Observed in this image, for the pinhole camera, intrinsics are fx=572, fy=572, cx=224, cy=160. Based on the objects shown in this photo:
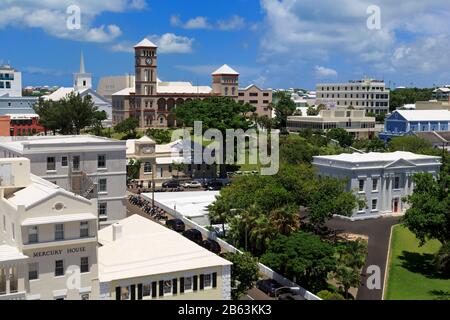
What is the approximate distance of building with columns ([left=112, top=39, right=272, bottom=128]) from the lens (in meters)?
117

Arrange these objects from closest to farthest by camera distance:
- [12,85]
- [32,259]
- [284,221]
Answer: [32,259] < [284,221] < [12,85]

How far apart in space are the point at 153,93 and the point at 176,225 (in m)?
73.8

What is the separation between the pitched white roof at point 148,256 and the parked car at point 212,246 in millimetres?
9341

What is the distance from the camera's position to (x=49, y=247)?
89.1 ft

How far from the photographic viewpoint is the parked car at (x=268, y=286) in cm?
3575

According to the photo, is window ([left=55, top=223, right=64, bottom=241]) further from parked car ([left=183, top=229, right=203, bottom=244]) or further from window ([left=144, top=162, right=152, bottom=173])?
window ([left=144, top=162, right=152, bottom=173])

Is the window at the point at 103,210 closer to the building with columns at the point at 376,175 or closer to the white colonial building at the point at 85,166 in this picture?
the white colonial building at the point at 85,166

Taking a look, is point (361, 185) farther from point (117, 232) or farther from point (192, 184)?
point (117, 232)

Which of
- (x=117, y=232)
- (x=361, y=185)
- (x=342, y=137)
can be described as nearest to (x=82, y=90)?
(x=342, y=137)

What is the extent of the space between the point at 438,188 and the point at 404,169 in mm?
18588
